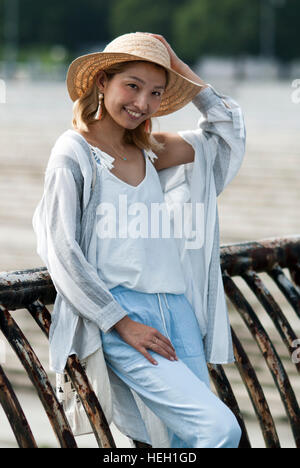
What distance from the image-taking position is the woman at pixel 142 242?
202 centimetres

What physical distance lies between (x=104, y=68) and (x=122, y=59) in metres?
0.07

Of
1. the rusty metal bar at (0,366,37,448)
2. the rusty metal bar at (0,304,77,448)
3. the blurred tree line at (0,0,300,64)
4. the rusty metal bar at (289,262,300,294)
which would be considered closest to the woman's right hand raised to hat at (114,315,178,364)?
the rusty metal bar at (0,304,77,448)

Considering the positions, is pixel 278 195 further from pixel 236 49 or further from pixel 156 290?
pixel 236 49

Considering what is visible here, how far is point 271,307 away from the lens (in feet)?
8.41

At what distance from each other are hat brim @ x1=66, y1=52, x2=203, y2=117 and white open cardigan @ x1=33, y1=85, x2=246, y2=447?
0.56 ft

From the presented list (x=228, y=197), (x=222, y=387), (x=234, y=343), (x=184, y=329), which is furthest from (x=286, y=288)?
(x=228, y=197)

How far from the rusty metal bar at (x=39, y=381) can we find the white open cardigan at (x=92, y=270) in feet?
0.28

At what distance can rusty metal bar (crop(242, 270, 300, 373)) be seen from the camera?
2.56m

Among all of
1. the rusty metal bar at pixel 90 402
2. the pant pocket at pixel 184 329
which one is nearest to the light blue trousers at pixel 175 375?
the pant pocket at pixel 184 329

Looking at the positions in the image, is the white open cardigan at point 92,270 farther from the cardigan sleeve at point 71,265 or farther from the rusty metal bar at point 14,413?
the rusty metal bar at point 14,413

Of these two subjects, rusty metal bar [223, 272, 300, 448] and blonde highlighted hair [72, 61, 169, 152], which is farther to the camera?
rusty metal bar [223, 272, 300, 448]

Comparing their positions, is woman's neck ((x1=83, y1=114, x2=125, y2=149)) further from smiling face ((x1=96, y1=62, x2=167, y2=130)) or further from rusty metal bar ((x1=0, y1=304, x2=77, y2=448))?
rusty metal bar ((x1=0, y1=304, x2=77, y2=448))
